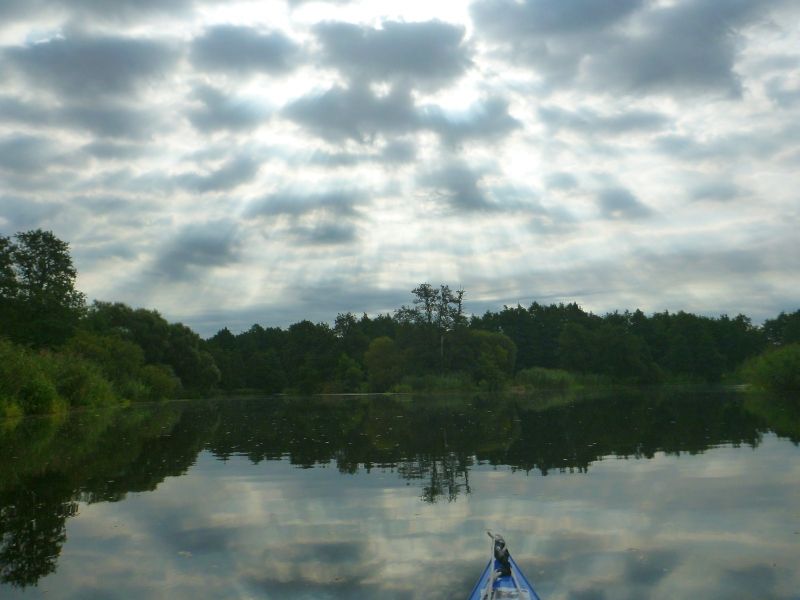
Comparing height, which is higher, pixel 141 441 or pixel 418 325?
pixel 418 325

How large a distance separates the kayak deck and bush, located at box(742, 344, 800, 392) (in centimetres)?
4746

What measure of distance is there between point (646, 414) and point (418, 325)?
62209 millimetres

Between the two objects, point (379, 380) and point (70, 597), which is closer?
point (70, 597)

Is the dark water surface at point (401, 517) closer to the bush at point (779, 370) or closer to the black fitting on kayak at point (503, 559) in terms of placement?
the black fitting on kayak at point (503, 559)

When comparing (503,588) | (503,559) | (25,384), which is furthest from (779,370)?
(503,588)

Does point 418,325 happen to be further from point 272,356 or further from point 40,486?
point 40,486

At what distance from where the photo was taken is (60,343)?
6341 cm

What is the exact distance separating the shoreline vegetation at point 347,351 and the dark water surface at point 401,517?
22672 millimetres

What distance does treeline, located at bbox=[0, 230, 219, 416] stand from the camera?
3903 cm

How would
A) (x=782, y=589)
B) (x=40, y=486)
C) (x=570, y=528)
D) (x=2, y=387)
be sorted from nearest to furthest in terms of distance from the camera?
1. (x=782, y=589)
2. (x=570, y=528)
3. (x=40, y=486)
4. (x=2, y=387)

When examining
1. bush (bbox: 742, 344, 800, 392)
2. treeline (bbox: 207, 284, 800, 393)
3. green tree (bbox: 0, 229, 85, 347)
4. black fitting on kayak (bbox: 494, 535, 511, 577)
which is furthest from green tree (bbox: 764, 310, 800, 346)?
black fitting on kayak (bbox: 494, 535, 511, 577)

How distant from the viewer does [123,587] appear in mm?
9070

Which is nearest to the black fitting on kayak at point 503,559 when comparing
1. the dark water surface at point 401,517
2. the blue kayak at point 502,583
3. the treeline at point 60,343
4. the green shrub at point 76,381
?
the blue kayak at point 502,583

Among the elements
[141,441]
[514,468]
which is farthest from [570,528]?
[141,441]
